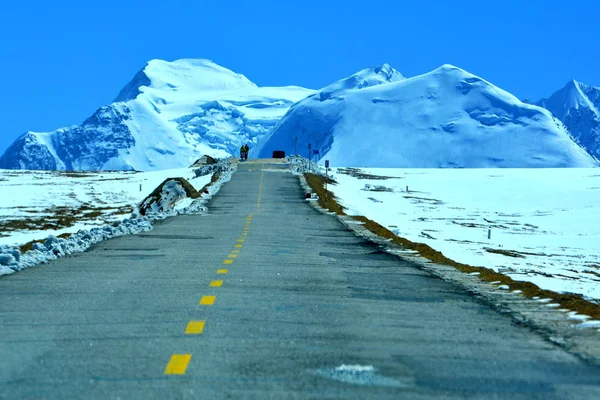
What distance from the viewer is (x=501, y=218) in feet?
188

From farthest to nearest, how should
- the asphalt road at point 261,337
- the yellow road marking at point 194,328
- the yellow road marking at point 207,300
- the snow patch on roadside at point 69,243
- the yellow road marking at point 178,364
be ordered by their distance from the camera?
1. the snow patch on roadside at point 69,243
2. the yellow road marking at point 207,300
3. the yellow road marking at point 194,328
4. the yellow road marking at point 178,364
5. the asphalt road at point 261,337

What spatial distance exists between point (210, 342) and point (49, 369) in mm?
1557

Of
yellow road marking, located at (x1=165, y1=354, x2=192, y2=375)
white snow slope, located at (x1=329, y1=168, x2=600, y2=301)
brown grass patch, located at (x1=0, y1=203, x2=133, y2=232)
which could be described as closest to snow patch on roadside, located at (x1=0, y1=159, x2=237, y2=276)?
yellow road marking, located at (x1=165, y1=354, x2=192, y2=375)

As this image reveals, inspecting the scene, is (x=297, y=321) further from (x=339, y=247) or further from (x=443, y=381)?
(x=339, y=247)

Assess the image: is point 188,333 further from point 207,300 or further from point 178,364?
point 207,300

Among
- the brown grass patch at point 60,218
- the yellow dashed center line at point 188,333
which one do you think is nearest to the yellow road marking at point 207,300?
the yellow dashed center line at point 188,333

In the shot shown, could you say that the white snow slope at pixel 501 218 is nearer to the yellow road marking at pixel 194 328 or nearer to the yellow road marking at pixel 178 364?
the yellow road marking at pixel 194 328

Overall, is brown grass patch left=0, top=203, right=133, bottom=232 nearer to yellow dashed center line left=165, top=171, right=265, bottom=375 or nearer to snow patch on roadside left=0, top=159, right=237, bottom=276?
snow patch on roadside left=0, top=159, right=237, bottom=276

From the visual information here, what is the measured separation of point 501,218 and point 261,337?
50.8m

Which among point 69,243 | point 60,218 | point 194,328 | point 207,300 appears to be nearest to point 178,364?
point 194,328

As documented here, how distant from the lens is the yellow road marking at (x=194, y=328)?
851 centimetres

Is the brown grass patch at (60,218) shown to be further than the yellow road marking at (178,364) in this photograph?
Yes

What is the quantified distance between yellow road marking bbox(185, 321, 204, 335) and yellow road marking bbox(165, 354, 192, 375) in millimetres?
1056

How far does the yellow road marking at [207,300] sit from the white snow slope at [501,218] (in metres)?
5.74
